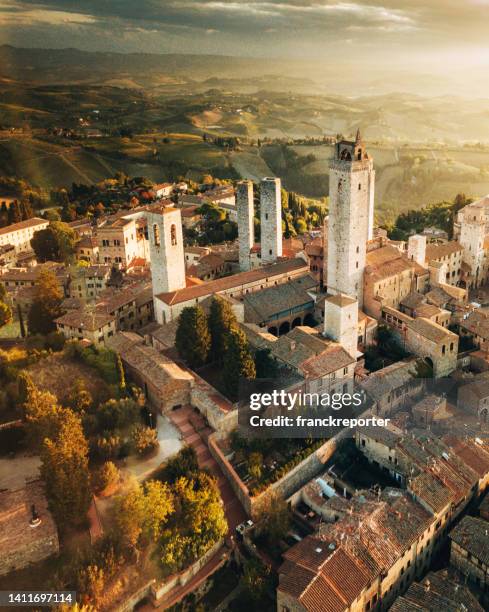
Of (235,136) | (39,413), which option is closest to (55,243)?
(39,413)

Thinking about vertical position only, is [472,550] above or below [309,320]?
below

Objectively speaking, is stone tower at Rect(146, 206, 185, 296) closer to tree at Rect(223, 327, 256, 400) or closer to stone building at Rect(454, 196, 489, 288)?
tree at Rect(223, 327, 256, 400)

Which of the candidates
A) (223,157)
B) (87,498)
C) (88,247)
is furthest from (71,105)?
(87,498)

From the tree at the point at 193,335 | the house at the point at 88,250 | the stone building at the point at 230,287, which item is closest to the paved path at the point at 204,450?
the tree at the point at 193,335

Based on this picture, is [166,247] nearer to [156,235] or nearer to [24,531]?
[156,235]

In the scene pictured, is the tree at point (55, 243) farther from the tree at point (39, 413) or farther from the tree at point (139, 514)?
the tree at point (139, 514)

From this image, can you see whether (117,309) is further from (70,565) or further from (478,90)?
(478,90)
